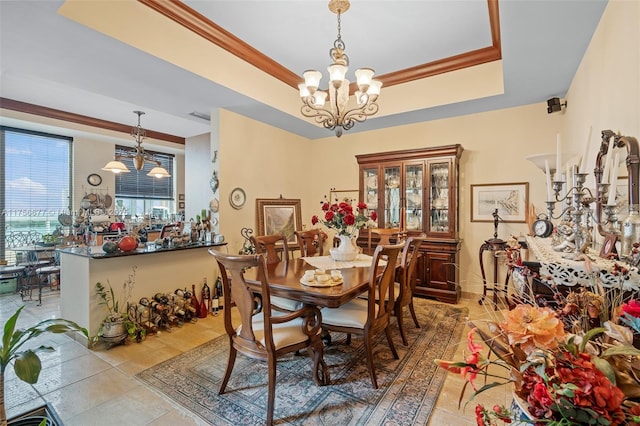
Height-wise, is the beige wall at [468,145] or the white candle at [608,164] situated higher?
the beige wall at [468,145]

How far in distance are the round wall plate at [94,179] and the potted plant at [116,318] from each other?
431cm

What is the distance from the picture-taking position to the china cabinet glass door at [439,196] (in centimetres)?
421

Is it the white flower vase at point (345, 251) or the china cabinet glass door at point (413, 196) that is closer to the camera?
the white flower vase at point (345, 251)

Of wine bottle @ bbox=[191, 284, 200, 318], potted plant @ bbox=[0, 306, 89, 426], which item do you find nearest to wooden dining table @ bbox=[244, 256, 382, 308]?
potted plant @ bbox=[0, 306, 89, 426]

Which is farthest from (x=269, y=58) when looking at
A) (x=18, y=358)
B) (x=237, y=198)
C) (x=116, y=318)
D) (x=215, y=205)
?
Answer: (x=18, y=358)

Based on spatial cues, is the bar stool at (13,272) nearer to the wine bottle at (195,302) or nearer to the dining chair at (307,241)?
the wine bottle at (195,302)

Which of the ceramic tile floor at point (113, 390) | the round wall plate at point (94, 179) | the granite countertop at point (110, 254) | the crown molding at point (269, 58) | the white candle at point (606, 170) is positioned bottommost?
the ceramic tile floor at point (113, 390)

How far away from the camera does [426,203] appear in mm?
4301

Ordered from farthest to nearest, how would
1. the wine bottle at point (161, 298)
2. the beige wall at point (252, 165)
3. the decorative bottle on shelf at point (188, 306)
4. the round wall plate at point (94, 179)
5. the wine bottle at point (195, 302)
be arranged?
the round wall plate at point (94, 179)
the beige wall at point (252, 165)
the wine bottle at point (195, 302)
the decorative bottle on shelf at point (188, 306)
the wine bottle at point (161, 298)

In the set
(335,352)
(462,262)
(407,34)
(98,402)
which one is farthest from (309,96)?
(462,262)

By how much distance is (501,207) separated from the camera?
408 centimetres

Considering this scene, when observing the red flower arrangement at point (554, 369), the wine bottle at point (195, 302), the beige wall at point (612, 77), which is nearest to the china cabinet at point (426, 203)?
the beige wall at point (612, 77)

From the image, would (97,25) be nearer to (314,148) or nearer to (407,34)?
(407,34)

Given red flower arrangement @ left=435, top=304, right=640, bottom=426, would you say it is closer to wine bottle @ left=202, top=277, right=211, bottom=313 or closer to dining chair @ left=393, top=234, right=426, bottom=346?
dining chair @ left=393, top=234, right=426, bottom=346
